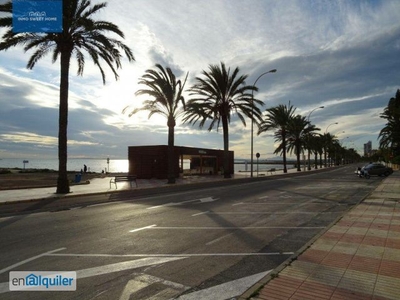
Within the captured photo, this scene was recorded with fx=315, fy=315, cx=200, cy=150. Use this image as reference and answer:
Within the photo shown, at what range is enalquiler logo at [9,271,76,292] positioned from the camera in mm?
4836

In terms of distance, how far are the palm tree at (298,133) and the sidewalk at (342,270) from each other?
152 ft

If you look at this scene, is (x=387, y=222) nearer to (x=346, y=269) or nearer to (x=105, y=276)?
(x=346, y=269)

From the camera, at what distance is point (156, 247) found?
7156mm

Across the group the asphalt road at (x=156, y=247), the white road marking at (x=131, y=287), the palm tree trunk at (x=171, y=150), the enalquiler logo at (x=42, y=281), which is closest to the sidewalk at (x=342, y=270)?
the asphalt road at (x=156, y=247)

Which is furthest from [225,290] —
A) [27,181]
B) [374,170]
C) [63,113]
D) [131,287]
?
[374,170]

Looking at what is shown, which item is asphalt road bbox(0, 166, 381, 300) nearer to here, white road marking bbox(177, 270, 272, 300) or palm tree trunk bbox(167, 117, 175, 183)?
white road marking bbox(177, 270, 272, 300)

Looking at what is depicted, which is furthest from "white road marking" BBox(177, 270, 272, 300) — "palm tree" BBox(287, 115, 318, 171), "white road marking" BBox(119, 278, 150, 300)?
"palm tree" BBox(287, 115, 318, 171)

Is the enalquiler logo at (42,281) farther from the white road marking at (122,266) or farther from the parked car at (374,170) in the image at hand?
the parked car at (374,170)

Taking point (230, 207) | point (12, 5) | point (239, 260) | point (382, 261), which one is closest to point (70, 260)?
point (239, 260)

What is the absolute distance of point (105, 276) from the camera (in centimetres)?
529

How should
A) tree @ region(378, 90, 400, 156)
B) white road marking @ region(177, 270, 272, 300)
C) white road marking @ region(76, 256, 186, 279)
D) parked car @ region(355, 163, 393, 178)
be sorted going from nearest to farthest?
white road marking @ region(177, 270, 272, 300) → white road marking @ region(76, 256, 186, 279) → parked car @ region(355, 163, 393, 178) → tree @ region(378, 90, 400, 156)

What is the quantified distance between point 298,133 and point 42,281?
5418 cm

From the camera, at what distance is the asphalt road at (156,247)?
4.90 metres

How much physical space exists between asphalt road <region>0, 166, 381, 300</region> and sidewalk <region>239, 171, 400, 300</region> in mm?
475
